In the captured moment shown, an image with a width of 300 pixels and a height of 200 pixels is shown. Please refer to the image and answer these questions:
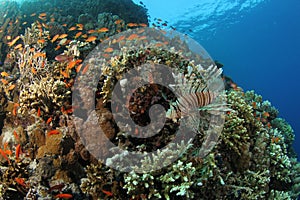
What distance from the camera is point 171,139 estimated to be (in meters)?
3.61

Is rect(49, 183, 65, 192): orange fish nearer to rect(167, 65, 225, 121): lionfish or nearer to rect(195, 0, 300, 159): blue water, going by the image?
rect(167, 65, 225, 121): lionfish

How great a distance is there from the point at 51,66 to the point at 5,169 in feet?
8.72

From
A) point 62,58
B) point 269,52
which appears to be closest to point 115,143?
point 62,58

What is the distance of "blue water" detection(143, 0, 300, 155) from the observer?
29094mm

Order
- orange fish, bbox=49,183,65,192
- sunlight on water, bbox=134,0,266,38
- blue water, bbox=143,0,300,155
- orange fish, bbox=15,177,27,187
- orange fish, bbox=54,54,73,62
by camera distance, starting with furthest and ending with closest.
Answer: blue water, bbox=143,0,300,155 → sunlight on water, bbox=134,0,266,38 → orange fish, bbox=54,54,73,62 → orange fish, bbox=15,177,27,187 → orange fish, bbox=49,183,65,192

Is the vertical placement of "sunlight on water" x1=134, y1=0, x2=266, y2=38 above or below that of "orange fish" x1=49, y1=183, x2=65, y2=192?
above

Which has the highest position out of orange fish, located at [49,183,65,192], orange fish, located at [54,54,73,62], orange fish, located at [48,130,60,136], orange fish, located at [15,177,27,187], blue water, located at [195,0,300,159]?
blue water, located at [195,0,300,159]

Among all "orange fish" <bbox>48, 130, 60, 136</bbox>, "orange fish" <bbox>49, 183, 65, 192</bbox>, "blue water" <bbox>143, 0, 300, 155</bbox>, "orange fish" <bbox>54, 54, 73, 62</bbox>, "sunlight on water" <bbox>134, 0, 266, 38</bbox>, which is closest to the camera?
Answer: "orange fish" <bbox>49, 183, 65, 192</bbox>

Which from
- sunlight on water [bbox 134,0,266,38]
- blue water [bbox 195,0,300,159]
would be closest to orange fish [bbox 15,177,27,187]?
sunlight on water [bbox 134,0,266,38]

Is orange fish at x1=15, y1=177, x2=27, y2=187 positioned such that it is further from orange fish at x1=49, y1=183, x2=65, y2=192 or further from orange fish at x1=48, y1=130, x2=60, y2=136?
orange fish at x1=48, y1=130, x2=60, y2=136

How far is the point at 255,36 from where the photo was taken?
4356 centimetres

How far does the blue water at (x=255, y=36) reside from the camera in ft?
95.5

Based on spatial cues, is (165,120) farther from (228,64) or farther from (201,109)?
(228,64)

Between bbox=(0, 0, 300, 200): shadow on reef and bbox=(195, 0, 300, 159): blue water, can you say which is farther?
bbox=(195, 0, 300, 159): blue water
